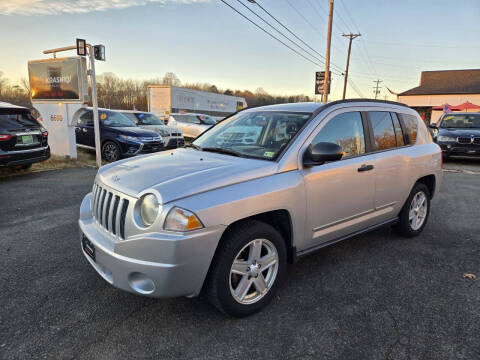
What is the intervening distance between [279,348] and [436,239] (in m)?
3.27

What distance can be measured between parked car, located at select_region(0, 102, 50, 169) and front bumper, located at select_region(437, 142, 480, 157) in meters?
12.6

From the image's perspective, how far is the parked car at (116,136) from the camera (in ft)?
35.0

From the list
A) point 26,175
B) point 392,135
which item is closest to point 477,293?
point 392,135

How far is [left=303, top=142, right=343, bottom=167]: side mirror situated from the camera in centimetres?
291

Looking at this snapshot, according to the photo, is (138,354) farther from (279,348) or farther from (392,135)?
(392,135)

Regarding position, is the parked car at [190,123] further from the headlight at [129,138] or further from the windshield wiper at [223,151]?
the windshield wiper at [223,151]

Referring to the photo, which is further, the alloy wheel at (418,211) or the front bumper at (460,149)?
the front bumper at (460,149)

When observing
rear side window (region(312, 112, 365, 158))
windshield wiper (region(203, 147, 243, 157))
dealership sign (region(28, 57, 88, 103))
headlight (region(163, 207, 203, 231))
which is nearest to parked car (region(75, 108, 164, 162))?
dealership sign (region(28, 57, 88, 103))

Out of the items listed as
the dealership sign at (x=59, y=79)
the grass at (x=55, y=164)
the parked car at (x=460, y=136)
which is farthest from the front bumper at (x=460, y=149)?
the dealership sign at (x=59, y=79)

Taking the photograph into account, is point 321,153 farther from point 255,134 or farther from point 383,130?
point 383,130

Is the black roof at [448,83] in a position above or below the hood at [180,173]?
above

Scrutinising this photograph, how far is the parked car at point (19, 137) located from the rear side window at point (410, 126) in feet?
24.8

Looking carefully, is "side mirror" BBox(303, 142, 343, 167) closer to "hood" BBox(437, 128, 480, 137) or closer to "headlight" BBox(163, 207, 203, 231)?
"headlight" BBox(163, 207, 203, 231)

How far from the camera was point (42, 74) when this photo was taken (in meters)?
10.8
